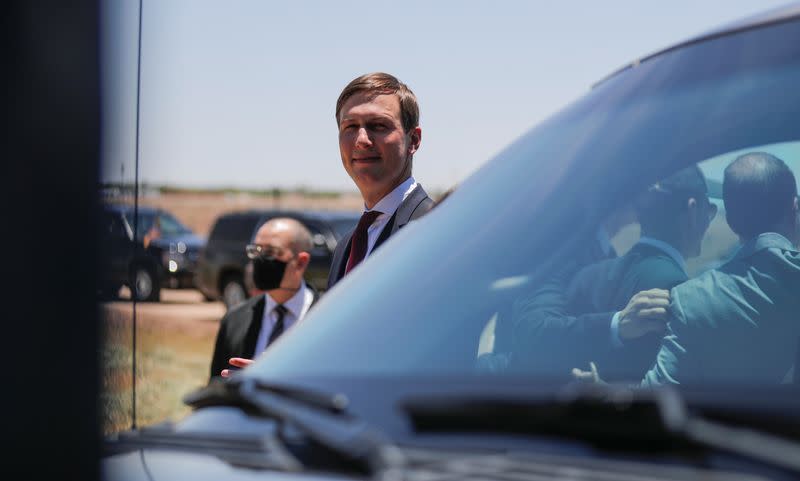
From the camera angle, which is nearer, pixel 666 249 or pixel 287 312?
pixel 666 249

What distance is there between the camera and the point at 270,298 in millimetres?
6352

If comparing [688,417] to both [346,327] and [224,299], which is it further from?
[224,299]

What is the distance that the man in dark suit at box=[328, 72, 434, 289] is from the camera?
3771mm

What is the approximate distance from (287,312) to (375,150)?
2.58m

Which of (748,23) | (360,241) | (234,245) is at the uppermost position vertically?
(748,23)

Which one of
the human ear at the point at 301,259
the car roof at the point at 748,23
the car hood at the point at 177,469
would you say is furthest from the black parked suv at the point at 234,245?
the car hood at the point at 177,469

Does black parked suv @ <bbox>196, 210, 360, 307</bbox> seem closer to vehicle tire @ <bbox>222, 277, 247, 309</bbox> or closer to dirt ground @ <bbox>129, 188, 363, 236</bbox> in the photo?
vehicle tire @ <bbox>222, 277, 247, 309</bbox>

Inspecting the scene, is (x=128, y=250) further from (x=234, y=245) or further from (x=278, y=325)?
(x=234, y=245)

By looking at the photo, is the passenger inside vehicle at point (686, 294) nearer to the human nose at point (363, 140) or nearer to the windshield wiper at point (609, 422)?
the windshield wiper at point (609, 422)

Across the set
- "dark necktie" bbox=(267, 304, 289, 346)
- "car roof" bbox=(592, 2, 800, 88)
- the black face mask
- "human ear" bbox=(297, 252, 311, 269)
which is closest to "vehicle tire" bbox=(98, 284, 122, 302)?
"car roof" bbox=(592, 2, 800, 88)

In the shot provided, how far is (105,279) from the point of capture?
1.21 meters

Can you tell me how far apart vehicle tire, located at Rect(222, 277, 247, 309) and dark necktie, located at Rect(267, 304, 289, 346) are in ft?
53.3

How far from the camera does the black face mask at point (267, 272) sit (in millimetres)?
6406

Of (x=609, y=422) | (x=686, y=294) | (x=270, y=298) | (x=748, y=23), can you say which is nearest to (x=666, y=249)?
(x=686, y=294)
